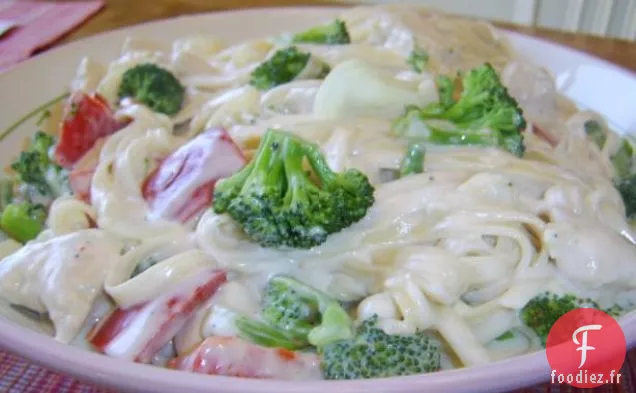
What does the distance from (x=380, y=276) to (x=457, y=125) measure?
0.50 m

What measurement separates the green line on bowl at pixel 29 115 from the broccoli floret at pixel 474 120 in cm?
133

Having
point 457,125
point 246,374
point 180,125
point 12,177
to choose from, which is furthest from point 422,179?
point 12,177

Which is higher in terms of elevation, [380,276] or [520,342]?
[380,276]

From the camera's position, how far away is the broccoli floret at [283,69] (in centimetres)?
206

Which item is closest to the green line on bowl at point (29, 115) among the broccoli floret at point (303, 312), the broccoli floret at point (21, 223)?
the broccoli floret at point (21, 223)

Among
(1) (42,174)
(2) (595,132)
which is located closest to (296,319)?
(1) (42,174)

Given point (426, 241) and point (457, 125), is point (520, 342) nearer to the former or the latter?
point (426, 241)

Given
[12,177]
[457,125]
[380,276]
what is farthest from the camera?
[12,177]

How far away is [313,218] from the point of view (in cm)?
145

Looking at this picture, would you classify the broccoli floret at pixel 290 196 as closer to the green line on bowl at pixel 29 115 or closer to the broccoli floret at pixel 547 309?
the broccoli floret at pixel 547 309

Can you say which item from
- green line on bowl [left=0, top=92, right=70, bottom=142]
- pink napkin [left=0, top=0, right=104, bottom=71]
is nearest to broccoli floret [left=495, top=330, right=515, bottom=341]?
green line on bowl [left=0, top=92, right=70, bottom=142]

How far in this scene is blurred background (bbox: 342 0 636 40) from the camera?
466 cm

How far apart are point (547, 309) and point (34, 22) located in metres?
3.05

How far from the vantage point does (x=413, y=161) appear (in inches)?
Answer: 66.7
